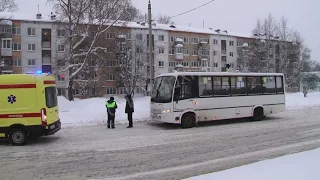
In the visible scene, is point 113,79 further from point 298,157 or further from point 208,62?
point 298,157

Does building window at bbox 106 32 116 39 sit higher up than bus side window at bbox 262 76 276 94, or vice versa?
building window at bbox 106 32 116 39

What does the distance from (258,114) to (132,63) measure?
154ft

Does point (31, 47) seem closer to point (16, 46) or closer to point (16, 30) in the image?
point (16, 46)

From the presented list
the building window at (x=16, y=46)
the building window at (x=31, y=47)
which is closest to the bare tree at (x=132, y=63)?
the building window at (x=31, y=47)

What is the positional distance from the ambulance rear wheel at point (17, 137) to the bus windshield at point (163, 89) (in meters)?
6.80

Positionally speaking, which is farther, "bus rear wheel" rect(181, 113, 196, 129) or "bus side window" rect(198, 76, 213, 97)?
"bus side window" rect(198, 76, 213, 97)

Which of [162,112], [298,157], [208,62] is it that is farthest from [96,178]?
[208,62]

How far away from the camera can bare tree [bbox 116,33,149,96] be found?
63.7 metres

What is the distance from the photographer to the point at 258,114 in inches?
789

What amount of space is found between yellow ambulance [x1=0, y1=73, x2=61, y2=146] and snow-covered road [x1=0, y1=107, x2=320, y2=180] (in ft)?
1.72

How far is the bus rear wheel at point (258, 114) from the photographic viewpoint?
1995 centimetres

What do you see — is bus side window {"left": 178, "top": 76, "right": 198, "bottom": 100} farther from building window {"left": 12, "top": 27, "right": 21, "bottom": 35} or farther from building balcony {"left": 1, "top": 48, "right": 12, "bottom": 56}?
building window {"left": 12, "top": 27, "right": 21, "bottom": 35}

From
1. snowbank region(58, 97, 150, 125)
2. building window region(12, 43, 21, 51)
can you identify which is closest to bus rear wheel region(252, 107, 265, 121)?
snowbank region(58, 97, 150, 125)

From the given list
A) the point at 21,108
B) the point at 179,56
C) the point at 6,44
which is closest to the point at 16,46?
the point at 6,44
